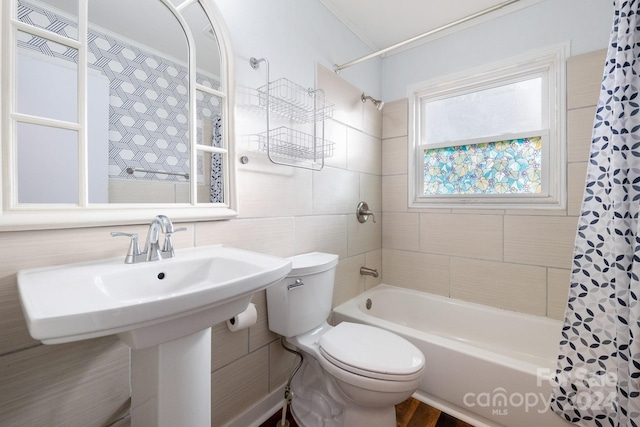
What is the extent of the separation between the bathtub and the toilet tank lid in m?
0.52

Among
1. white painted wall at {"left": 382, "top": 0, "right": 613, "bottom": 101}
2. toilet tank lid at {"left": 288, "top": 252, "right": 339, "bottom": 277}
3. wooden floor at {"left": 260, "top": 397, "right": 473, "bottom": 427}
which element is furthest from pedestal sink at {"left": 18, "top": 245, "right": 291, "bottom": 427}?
white painted wall at {"left": 382, "top": 0, "right": 613, "bottom": 101}

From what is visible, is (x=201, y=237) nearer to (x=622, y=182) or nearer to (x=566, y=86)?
(x=622, y=182)

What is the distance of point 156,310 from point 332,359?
871 mm

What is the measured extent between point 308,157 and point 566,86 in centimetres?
163

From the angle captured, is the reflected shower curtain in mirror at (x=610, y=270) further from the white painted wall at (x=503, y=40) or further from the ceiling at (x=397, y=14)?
the ceiling at (x=397, y=14)

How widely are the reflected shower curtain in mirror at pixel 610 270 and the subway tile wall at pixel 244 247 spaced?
4.08ft

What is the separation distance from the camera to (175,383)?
0.76m

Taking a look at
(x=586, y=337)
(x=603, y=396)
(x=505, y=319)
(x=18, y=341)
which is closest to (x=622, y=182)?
(x=586, y=337)

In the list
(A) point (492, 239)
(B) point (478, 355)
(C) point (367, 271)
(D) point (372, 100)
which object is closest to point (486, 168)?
(A) point (492, 239)

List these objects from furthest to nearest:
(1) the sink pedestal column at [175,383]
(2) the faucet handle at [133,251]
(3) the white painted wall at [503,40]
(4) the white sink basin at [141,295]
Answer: (3) the white painted wall at [503,40] < (2) the faucet handle at [133,251] < (1) the sink pedestal column at [175,383] < (4) the white sink basin at [141,295]

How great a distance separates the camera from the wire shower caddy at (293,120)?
141 cm

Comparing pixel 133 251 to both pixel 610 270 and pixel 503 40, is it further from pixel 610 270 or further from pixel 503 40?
pixel 503 40

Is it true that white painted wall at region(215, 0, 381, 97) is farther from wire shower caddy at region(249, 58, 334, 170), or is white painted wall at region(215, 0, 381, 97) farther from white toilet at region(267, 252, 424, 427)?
white toilet at region(267, 252, 424, 427)

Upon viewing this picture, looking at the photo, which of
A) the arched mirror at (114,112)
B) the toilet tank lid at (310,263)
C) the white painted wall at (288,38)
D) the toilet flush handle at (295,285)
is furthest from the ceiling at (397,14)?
the toilet flush handle at (295,285)
